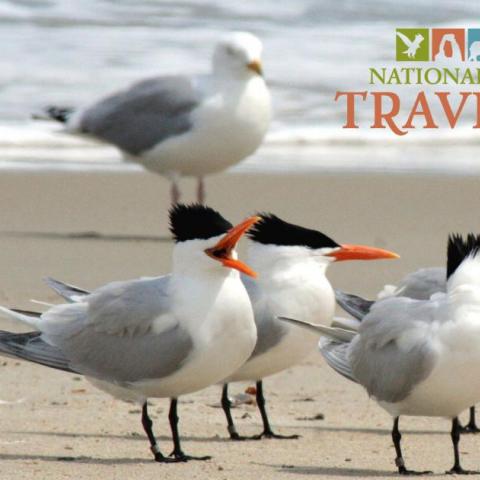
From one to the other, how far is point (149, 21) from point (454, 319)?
12.7m

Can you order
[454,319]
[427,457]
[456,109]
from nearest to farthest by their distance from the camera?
[454,319] < [427,457] < [456,109]

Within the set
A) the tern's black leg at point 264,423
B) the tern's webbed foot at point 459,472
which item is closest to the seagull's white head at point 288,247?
the tern's black leg at point 264,423

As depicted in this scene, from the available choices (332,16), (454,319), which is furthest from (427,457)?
(332,16)

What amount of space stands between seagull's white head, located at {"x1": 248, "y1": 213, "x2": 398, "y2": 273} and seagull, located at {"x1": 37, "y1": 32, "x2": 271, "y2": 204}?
16.3 feet

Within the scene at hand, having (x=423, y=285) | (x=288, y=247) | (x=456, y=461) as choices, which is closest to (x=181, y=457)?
(x=456, y=461)

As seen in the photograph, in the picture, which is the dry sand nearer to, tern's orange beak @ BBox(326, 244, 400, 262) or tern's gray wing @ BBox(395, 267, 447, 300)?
tern's gray wing @ BBox(395, 267, 447, 300)

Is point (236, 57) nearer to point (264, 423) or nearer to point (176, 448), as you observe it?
point (264, 423)

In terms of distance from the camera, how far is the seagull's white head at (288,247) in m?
5.79

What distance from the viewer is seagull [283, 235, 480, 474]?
4.88 metres

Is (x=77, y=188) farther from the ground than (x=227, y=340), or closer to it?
closer to it

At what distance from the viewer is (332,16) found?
55.8 ft

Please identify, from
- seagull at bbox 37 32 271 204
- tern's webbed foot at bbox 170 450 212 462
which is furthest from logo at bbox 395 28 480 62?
tern's webbed foot at bbox 170 450 212 462

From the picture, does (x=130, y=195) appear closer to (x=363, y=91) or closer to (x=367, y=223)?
(x=367, y=223)

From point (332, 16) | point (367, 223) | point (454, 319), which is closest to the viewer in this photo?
point (454, 319)
